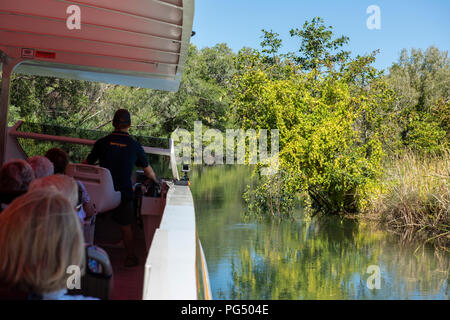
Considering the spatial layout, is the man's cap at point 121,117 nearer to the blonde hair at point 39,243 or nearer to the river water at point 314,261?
the blonde hair at point 39,243

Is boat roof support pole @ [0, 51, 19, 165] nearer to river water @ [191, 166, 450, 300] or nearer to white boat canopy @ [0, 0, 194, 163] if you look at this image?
white boat canopy @ [0, 0, 194, 163]

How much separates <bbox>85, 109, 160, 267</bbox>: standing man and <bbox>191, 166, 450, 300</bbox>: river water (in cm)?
527

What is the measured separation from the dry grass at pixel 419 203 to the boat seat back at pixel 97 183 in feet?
33.6

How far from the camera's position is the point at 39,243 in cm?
182

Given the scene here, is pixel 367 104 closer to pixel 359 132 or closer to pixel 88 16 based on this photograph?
pixel 359 132

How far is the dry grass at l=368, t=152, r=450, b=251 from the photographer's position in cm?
1418

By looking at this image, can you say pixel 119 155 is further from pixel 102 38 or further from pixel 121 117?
pixel 102 38

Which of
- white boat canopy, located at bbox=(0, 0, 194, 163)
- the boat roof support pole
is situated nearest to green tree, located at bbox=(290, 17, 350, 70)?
white boat canopy, located at bbox=(0, 0, 194, 163)

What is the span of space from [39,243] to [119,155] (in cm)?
367

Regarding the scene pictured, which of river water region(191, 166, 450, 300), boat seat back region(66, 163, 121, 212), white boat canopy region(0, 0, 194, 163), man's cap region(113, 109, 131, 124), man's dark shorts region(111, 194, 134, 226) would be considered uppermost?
white boat canopy region(0, 0, 194, 163)

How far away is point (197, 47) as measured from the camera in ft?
210

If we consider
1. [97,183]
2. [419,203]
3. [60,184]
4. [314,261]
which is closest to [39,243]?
[60,184]

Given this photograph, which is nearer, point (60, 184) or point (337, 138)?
point (60, 184)
